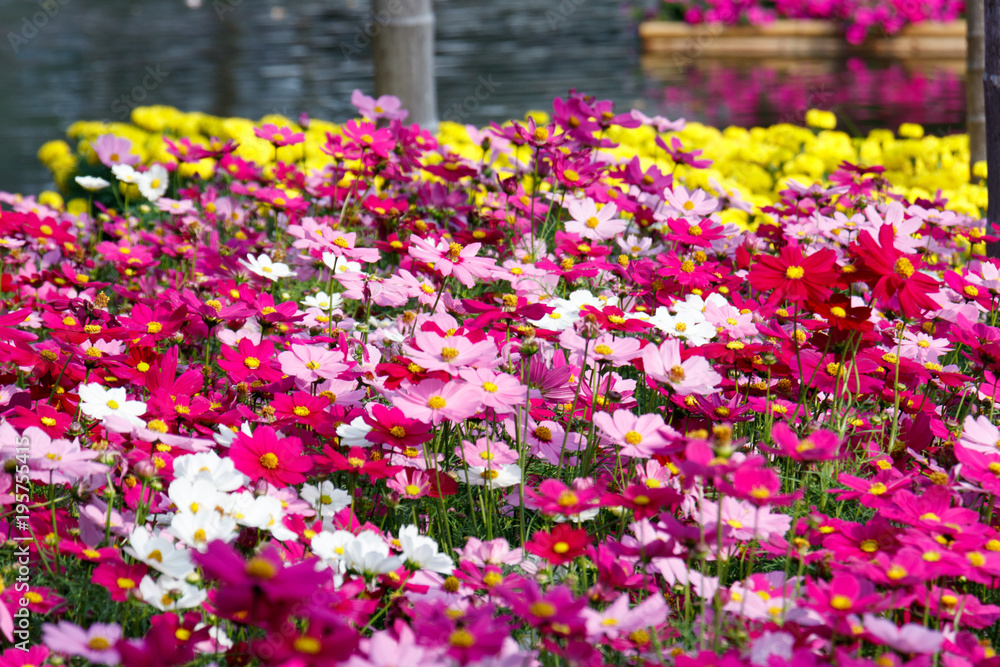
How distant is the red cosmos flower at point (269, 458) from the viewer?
119 centimetres

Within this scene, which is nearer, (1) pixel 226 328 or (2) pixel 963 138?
(1) pixel 226 328

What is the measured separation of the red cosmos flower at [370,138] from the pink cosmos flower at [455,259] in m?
0.67

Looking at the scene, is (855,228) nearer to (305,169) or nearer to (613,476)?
(613,476)

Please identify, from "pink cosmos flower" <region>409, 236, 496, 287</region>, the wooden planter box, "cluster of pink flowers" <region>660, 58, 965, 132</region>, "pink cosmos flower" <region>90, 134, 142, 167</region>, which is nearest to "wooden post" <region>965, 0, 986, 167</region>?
"pink cosmos flower" <region>409, 236, 496, 287</region>

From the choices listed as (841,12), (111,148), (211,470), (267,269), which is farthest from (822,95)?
(211,470)

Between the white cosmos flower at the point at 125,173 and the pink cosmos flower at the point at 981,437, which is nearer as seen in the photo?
the pink cosmos flower at the point at 981,437

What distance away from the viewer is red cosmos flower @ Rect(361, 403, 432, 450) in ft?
3.91

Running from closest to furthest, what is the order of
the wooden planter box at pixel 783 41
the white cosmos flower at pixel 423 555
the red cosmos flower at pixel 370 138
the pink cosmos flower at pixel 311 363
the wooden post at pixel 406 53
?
the white cosmos flower at pixel 423 555, the pink cosmos flower at pixel 311 363, the red cosmos flower at pixel 370 138, the wooden post at pixel 406 53, the wooden planter box at pixel 783 41

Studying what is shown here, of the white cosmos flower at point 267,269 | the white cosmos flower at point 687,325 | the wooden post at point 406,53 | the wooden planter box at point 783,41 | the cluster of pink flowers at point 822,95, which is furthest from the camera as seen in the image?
the wooden planter box at point 783,41

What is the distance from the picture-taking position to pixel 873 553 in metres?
1.14

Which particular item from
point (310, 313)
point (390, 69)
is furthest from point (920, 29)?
point (310, 313)

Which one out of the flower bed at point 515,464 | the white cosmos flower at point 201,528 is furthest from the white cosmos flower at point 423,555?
the white cosmos flower at point 201,528

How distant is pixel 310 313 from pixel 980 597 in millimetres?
1205

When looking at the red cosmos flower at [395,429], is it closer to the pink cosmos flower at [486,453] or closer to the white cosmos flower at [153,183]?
the pink cosmos flower at [486,453]
